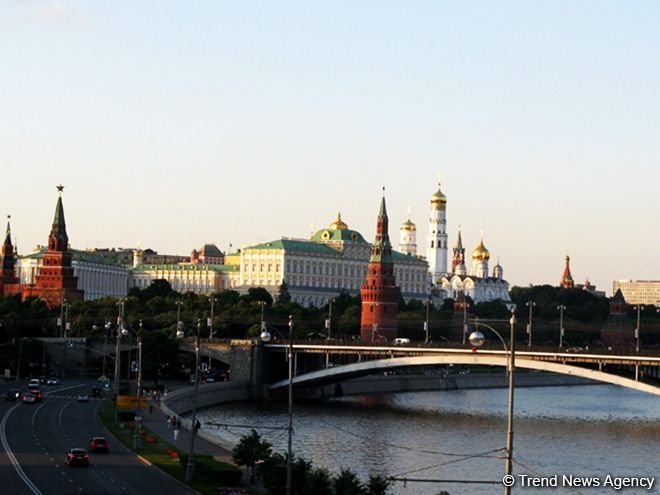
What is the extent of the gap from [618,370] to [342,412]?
21.3 metres

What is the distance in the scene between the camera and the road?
204 feet

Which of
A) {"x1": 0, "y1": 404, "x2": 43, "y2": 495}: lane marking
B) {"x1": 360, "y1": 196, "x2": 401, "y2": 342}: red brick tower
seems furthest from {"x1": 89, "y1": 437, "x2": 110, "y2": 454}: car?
{"x1": 360, "y1": 196, "x2": 401, "y2": 342}: red brick tower

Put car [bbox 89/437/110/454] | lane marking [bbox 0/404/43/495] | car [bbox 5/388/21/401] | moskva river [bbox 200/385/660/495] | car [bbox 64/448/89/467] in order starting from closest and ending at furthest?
lane marking [bbox 0/404/43/495] < car [bbox 64/448/89/467] < car [bbox 89/437/110/454] < moskva river [bbox 200/385/660/495] < car [bbox 5/388/21/401]

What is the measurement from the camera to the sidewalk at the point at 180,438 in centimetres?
7931

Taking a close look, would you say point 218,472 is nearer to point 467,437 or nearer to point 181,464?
point 181,464

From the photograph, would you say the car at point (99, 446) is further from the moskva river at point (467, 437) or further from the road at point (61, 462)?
the moskva river at point (467, 437)

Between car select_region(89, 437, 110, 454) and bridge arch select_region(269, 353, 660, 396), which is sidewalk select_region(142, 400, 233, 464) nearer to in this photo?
car select_region(89, 437, 110, 454)

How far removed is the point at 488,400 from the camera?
146 meters

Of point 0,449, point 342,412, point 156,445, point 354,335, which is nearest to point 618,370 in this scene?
point 342,412

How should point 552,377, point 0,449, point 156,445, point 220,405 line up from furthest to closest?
point 552,377
point 220,405
point 156,445
point 0,449

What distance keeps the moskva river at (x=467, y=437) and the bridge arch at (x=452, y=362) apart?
103 inches

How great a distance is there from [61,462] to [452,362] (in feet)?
175

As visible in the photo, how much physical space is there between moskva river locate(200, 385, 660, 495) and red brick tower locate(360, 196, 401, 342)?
2835 centimetres

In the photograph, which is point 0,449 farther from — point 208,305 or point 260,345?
point 208,305
